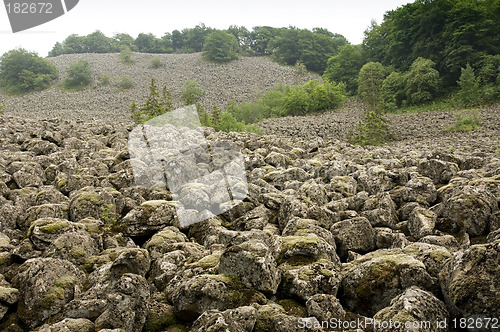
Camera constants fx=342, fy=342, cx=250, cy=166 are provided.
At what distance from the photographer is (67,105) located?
60531 millimetres

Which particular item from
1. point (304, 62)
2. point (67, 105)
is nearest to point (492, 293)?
point (67, 105)

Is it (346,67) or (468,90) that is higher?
(346,67)

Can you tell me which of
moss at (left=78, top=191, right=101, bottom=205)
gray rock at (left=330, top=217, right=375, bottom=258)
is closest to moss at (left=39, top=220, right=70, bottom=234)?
moss at (left=78, top=191, right=101, bottom=205)

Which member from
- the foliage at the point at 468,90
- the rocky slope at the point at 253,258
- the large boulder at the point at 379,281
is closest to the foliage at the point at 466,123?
the foliage at the point at 468,90

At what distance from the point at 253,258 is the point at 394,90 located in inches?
2081

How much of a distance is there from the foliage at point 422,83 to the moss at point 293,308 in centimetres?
4777

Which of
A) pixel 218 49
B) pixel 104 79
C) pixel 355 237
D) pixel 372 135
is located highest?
pixel 218 49

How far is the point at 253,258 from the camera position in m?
4.36

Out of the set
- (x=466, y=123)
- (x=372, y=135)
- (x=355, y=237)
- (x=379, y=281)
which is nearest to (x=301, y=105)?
(x=372, y=135)

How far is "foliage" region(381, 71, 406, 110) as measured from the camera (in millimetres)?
48844

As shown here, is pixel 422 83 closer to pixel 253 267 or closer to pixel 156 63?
pixel 253 267

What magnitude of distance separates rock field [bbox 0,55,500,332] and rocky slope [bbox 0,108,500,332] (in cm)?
2

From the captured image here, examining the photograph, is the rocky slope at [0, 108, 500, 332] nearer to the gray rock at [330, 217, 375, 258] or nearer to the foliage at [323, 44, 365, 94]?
the gray rock at [330, 217, 375, 258]

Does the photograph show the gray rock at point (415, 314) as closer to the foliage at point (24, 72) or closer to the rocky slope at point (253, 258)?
the rocky slope at point (253, 258)
